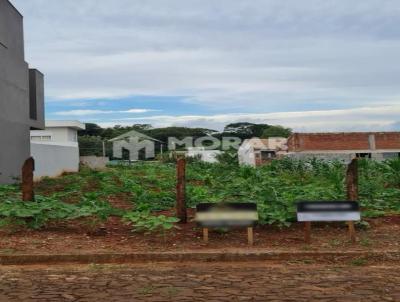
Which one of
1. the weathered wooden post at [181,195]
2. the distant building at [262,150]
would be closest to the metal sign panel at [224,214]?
the weathered wooden post at [181,195]

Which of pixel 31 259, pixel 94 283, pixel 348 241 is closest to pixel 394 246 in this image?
pixel 348 241

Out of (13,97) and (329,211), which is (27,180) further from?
(13,97)

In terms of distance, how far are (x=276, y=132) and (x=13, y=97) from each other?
6887 centimetres

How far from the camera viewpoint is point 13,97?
18031 mm

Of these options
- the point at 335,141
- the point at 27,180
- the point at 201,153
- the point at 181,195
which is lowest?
the point at 181,195

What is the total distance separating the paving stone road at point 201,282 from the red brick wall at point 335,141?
4177 cm

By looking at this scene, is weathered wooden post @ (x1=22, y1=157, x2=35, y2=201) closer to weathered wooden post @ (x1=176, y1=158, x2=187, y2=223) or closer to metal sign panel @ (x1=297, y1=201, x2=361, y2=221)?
weathered wooden post @ (x1=176, y1=158, x2=187, y2=223)

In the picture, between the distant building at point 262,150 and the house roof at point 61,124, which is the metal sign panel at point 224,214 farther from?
the house roof at point 61,124

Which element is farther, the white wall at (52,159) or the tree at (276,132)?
the tree at (276,132)

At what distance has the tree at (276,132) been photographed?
83006 millimetres

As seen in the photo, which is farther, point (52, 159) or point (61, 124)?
point (61, 124)

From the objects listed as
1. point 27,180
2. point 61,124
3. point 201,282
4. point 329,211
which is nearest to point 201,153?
point 61,124

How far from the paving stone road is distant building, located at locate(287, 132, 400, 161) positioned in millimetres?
41500

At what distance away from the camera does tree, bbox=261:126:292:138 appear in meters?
83.0
